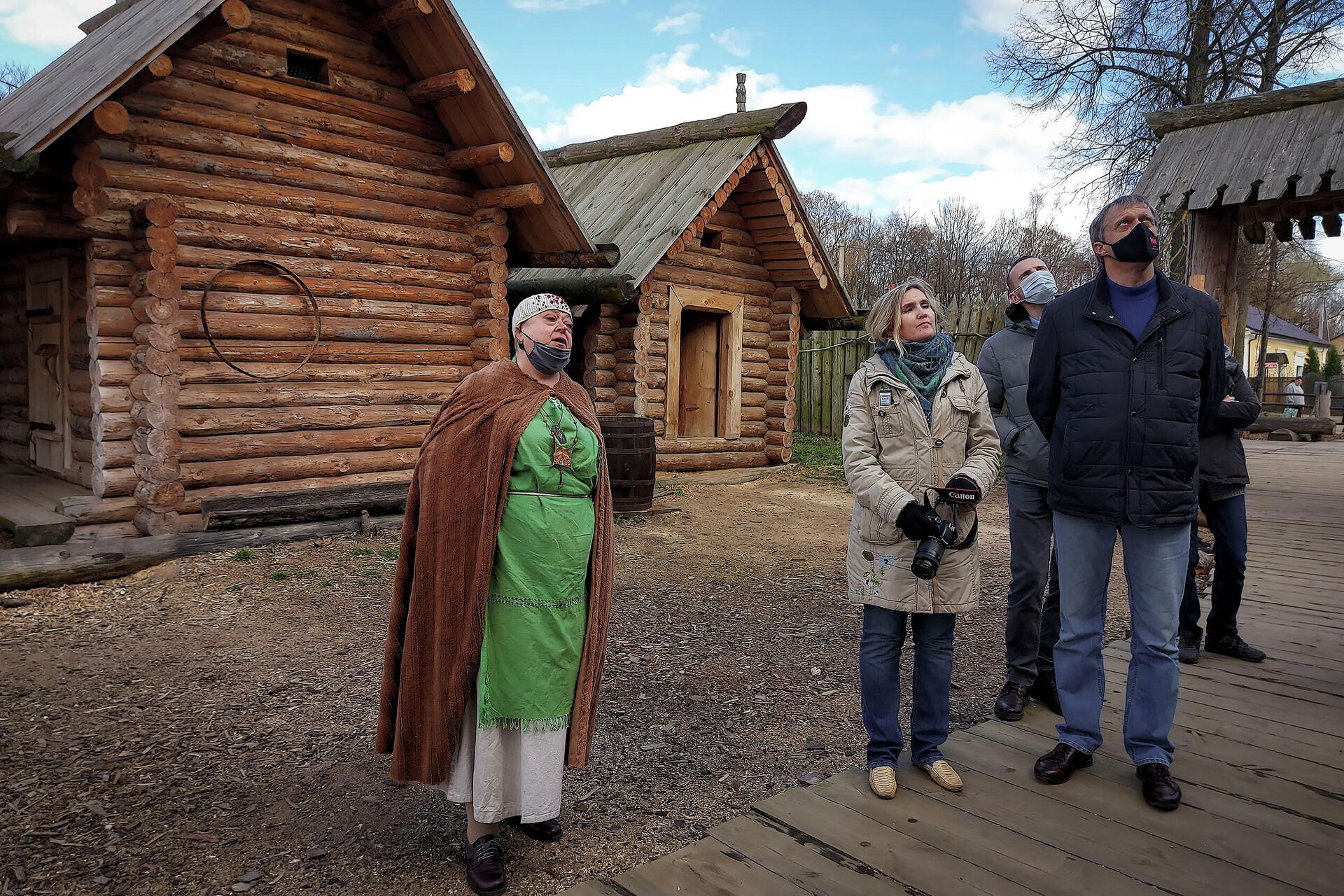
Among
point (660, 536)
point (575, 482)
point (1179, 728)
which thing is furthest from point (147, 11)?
point (1179, 728)

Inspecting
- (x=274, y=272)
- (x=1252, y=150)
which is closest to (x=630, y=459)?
(x=274, y=272)

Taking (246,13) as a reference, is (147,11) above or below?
above

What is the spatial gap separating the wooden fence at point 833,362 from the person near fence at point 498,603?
46.8ft

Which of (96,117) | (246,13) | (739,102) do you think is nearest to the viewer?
(96,117)

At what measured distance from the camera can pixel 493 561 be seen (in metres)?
2.94

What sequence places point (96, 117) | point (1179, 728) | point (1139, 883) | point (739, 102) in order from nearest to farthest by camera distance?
point (1139, 883) → point (1179, 728) → point (96, 117) → point (739, 102)

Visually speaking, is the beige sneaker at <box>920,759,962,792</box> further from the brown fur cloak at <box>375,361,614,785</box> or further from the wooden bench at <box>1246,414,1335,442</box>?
the wooden bench at <box>1246,414,1335,442</box>

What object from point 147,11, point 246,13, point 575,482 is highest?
point 147,11

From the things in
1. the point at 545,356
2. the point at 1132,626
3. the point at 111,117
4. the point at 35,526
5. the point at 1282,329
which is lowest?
the point at 35,526

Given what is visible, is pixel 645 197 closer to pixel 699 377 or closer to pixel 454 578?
pixel 699 377

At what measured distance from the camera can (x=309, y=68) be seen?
8.47 metres

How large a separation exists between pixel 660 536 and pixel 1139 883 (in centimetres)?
665

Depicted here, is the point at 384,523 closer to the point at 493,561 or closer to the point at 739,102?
the point at 493,561

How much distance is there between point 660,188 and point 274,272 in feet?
21.1
